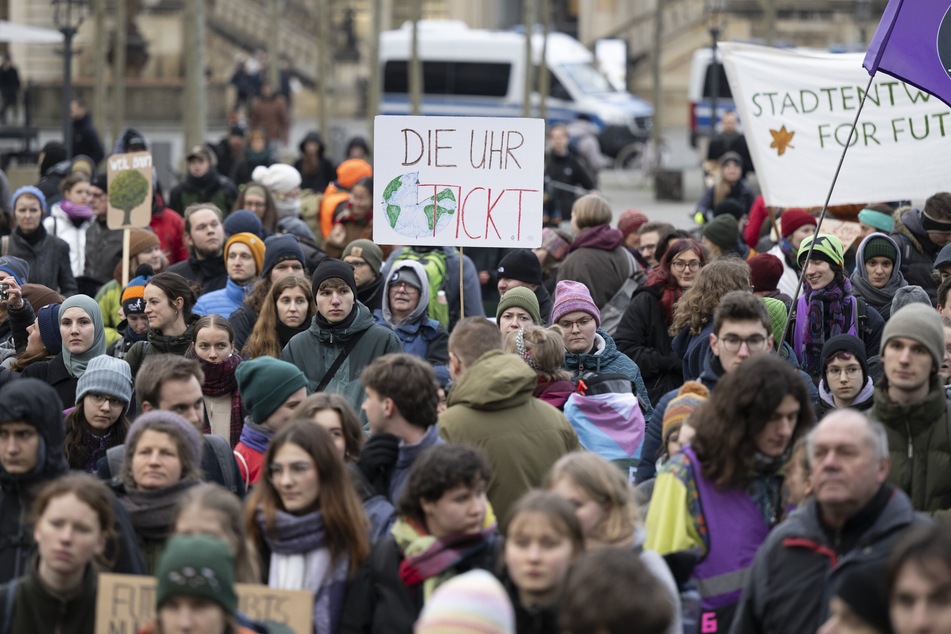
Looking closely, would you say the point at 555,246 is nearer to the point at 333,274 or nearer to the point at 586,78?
the point at 333,274

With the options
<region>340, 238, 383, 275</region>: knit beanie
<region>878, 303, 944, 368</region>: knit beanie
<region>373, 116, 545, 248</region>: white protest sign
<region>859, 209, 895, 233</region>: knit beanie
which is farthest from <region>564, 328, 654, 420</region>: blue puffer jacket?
<region>859, 209, 895, 233</region>: knit beanie

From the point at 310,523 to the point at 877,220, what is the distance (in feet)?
21.9

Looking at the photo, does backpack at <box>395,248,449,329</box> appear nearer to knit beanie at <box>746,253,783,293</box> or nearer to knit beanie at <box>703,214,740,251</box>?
knit beanie at <box>703,214,740,251</box>

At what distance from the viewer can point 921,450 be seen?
561cm

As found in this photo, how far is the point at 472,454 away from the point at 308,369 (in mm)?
2960

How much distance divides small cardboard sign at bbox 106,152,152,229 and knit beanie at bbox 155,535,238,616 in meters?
7.12

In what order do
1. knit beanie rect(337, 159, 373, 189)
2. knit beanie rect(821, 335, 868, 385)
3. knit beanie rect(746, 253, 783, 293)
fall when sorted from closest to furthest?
knit beanie rect(821, 335, 868, 385)
knit beanie rect(746, 253, 783, 293)
knit beanie rect(337, 159, 373, 189)

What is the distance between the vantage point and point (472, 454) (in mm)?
5133

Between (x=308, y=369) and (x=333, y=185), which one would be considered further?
(x=333, y=185)

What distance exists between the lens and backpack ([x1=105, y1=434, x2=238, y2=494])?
237 inches

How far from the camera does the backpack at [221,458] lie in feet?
19.7

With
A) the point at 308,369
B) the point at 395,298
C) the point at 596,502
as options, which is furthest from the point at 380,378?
the point at 395,298

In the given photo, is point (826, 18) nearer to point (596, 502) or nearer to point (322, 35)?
point (322, 35)

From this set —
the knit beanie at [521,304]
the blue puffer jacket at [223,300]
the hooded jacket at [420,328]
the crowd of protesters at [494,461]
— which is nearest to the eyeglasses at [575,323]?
the crowd of protesters at [494,461]
